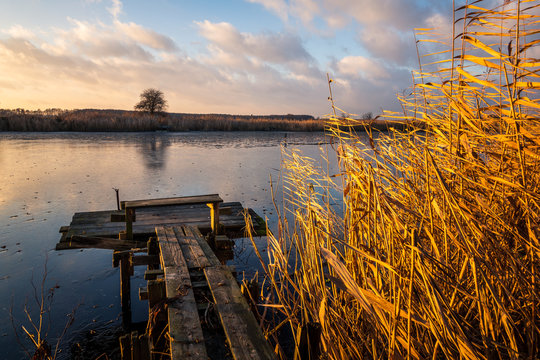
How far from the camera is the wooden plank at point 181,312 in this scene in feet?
7.13

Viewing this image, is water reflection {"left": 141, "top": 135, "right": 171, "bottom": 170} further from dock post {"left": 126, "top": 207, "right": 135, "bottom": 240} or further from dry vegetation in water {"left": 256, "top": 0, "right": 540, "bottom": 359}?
dry vegetation in water {"left": 256, "top": 0, "right": 540, "bottom": 359}

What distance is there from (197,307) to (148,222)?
13.1 ft

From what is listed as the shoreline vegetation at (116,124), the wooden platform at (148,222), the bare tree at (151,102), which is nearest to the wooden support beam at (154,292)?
the wooden platform at (148,222)

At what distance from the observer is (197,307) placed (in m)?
2.75

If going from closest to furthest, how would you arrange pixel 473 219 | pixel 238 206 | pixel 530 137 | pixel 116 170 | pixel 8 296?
1. pixel 473 219
2. pixel 530 137
3. pixel 8 296
4. pixel 238 206
5. pixel 116 170

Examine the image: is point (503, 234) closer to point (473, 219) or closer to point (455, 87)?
point (473, 219)

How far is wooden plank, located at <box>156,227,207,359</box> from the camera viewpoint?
217 cm

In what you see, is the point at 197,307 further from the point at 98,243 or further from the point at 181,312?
the point at 98,243

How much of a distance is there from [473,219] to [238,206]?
6331mm

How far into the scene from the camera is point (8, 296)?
448 centimetres

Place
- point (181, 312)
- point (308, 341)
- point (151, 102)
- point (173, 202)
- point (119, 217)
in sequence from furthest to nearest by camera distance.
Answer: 1. point (151, 102)
2. point (119, 217)
3. point (173, 202)
4. point (181, 312)
5. point (308, 341)

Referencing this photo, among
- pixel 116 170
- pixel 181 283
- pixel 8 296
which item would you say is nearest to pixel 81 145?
pixel 116 170

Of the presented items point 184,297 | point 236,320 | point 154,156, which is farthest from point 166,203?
point 154,156

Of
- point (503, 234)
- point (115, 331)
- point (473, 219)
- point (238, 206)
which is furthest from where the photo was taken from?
point (238, 206)
